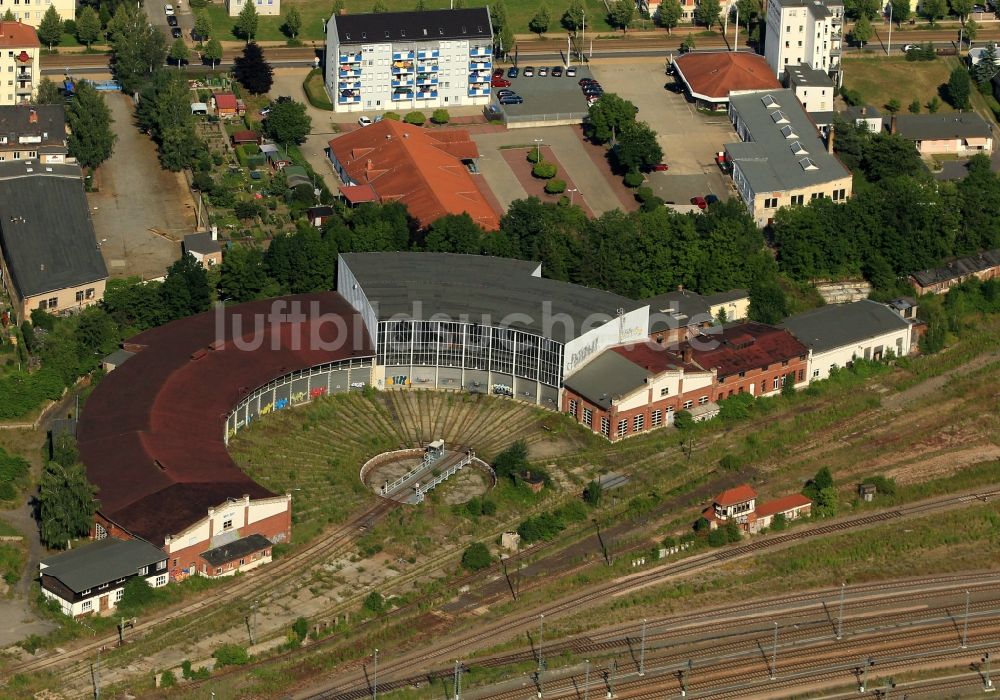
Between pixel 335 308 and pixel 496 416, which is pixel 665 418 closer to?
pixel 496 416

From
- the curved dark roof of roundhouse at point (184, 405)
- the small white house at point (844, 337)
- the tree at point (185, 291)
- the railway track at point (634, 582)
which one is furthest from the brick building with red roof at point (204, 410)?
Answer: the small white house at point (844, 337)

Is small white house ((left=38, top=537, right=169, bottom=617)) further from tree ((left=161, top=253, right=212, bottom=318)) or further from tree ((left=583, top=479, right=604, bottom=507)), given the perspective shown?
tree ((left=161, top=253, right=212, bottom=318))

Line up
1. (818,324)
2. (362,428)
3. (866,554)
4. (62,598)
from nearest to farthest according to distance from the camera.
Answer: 1. (62,598)
2. (866,554)
3. (362,428)
4. (818,324)

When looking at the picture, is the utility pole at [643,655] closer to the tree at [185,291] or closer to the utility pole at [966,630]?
the utility pole at [966,630]

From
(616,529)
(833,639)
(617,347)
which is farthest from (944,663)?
(617,347)

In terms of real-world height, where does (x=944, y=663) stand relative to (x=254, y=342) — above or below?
below

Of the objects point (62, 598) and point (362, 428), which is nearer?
point (62, 598)

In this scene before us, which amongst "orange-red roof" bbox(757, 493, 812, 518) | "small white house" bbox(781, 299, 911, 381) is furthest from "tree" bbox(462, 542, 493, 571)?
"small white house" bbox(781, 299, 911, 381)

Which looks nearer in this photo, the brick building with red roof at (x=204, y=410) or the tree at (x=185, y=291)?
the brick building with red roof at (x=204, y=410)
